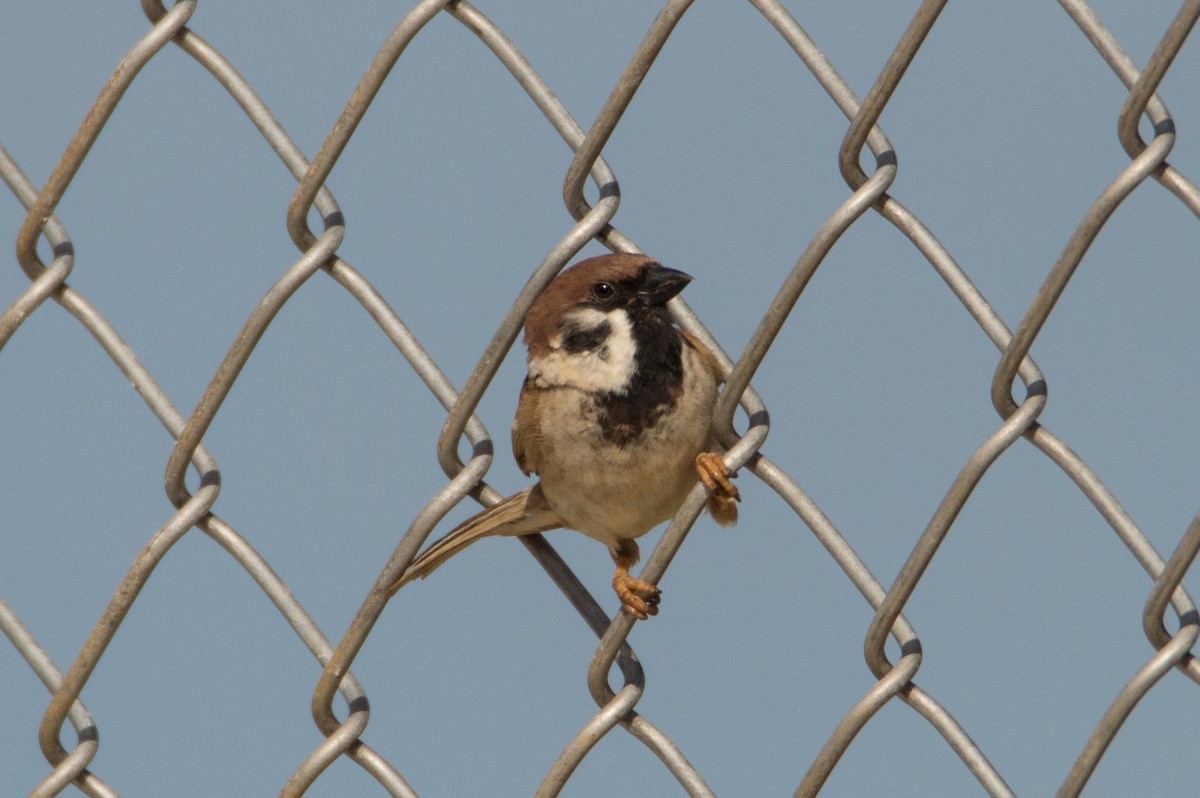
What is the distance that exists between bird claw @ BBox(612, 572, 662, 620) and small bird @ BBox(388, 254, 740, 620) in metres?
0.01

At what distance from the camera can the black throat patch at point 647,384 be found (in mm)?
2250

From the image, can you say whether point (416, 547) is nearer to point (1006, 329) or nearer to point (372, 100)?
point (372, 100)

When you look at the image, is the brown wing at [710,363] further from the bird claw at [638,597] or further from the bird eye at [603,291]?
the bird claw at [638,597]

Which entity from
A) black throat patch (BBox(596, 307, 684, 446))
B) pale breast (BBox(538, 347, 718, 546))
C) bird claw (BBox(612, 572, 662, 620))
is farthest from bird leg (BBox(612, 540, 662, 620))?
black throat patch (BBox(596, 307, 684, 446))

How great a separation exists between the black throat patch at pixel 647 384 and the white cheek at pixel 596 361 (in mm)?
13

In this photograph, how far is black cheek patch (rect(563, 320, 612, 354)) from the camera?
7.69ft

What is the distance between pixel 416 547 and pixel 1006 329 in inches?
30.1

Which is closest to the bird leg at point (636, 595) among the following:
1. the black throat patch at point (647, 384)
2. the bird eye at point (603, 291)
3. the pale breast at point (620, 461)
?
the pale breast at point (620, 461)

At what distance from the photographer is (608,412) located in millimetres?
2320

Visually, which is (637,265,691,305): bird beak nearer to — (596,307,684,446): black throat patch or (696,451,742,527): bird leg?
(596,307,684,446): black throat patch

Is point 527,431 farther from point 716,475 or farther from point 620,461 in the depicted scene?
point 716,475

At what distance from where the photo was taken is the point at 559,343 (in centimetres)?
242

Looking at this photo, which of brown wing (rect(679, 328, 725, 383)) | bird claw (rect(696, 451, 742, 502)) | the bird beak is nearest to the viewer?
bird claw (rect(696, 451, 742, 502))

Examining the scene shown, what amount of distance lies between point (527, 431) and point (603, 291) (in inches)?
10.9
